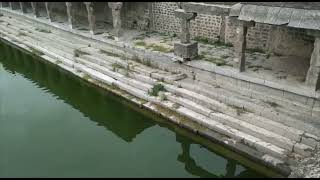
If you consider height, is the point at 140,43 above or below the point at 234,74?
above

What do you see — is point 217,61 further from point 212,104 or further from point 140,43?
point 140,43

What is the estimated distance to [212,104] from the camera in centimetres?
998

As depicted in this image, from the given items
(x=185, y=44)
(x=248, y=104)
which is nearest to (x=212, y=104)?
(x=248, y=104)

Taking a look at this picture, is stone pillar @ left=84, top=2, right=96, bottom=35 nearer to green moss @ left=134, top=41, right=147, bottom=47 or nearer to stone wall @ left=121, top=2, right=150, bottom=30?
stone wall @ left=121, top=2, right=150, bottom=30

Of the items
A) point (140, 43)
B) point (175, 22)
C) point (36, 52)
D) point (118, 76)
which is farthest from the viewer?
point (36, 52)

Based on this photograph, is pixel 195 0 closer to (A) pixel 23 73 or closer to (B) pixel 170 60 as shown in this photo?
(B) pixel 170 60

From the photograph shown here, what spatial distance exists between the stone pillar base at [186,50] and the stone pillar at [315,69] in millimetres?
4002

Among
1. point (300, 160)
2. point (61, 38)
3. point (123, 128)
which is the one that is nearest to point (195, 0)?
point (123, 128)

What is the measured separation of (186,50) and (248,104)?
119 inches

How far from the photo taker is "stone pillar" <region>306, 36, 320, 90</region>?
27.7 feet

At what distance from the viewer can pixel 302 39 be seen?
11.1 meters

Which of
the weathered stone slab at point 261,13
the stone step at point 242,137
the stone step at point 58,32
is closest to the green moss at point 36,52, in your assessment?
the stone step at point 58,32

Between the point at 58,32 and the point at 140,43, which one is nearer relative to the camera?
the point at 140,43

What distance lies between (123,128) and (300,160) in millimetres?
5299
